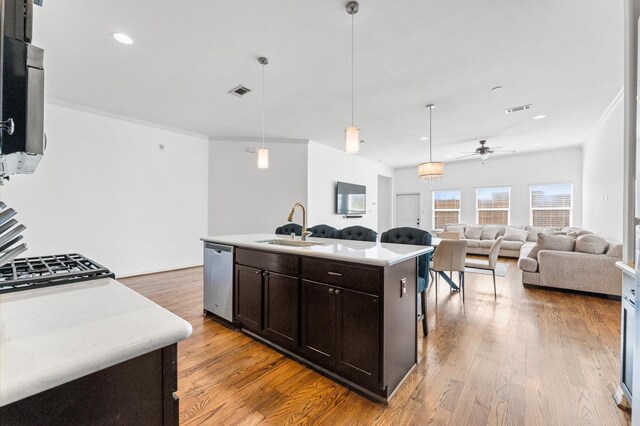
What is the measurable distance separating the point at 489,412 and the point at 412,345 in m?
0.57

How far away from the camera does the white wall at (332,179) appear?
632 cm

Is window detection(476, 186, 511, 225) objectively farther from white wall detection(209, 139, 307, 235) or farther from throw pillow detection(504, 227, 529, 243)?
white wall detection(209, 139, 307, 235)

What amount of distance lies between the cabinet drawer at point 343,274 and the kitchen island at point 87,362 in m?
1.21

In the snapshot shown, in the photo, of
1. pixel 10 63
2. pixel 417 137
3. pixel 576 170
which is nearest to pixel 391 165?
pixel 417 137

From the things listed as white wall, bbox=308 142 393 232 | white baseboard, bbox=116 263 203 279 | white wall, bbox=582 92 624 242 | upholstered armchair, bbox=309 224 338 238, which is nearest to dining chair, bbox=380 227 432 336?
upholstered armchair, bbox=309 224 338 238

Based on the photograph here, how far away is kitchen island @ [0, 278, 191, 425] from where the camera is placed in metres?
0.53

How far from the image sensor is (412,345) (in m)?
2.09

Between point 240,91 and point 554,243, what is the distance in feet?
16.4

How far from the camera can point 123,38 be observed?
101 inches

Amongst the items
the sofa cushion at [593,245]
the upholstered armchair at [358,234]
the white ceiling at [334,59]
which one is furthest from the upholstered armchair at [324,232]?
the sofa cushion at [593,245]

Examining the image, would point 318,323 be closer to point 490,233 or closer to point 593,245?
point 593,245

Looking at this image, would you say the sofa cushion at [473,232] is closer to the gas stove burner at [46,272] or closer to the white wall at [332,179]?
the white wall at [332,179]

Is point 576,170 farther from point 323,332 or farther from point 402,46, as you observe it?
point 323,332

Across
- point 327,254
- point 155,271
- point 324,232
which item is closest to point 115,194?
point 155,271
